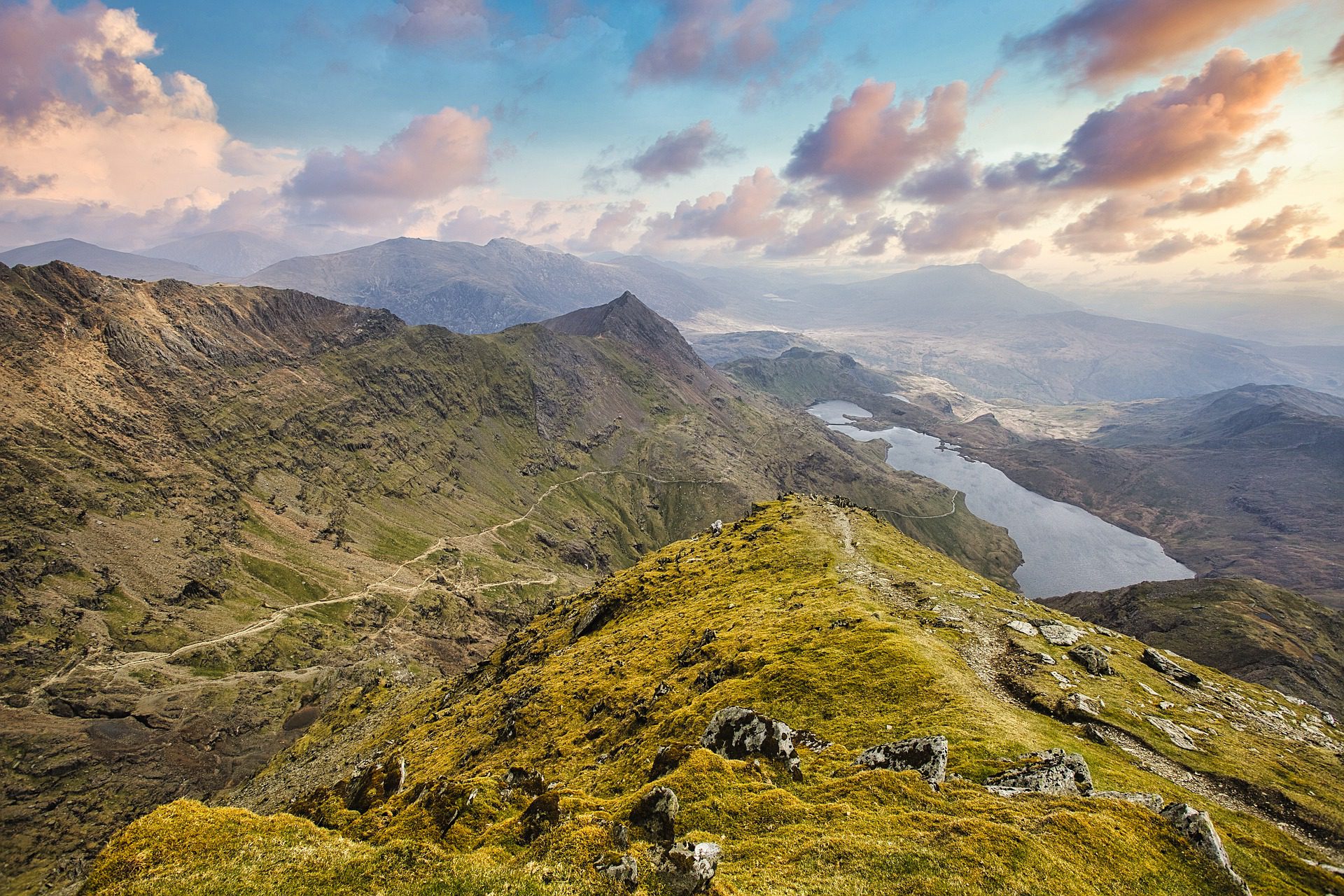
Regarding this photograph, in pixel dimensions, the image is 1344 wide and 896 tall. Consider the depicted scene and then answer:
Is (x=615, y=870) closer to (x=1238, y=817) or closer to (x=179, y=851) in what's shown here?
(x=179, y=851)

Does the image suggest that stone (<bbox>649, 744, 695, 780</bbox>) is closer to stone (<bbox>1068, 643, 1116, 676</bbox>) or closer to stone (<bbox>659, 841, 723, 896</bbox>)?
stone (<bbox>659, 841, 723, 896</bbox>)

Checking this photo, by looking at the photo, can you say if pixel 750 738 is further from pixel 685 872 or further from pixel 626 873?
pixel 626 873

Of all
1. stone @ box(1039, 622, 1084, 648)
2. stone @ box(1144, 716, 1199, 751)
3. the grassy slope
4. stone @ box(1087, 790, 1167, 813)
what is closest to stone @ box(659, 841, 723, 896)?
the grassy slope

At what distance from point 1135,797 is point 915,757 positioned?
437 inches

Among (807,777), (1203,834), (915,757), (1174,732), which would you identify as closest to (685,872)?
(807,777)

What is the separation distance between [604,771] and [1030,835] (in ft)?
98.0

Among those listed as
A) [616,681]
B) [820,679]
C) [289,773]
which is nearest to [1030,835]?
[820,679]

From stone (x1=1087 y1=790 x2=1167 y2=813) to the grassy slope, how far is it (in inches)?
71.2

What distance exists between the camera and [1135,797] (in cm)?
2975

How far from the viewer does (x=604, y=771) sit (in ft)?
143

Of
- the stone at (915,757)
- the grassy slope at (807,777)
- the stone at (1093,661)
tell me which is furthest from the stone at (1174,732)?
the stone at (915,757)

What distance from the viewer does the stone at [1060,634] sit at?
196 ft

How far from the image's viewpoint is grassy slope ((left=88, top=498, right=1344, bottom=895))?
24484mm

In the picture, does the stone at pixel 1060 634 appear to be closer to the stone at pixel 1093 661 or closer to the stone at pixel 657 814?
the stone at pixel 1093 661
